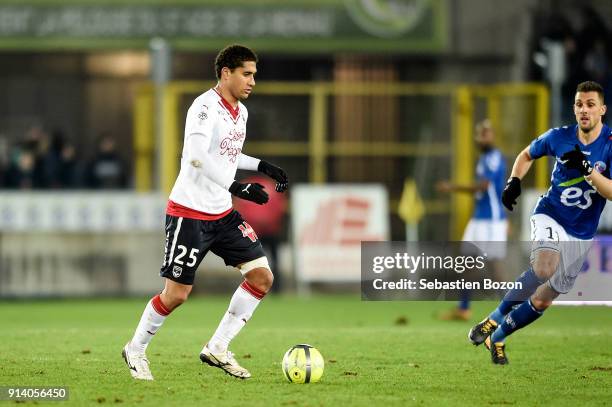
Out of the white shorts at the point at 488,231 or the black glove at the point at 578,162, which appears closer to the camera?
the black glove at the point at 578,162

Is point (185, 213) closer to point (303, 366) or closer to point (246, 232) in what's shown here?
point (246, 232)

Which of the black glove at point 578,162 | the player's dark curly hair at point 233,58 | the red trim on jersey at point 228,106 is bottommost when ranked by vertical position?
the black glove at point 578,162

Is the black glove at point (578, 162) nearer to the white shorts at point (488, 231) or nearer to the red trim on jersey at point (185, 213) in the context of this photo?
the red trim on jersey at point (185, 213)

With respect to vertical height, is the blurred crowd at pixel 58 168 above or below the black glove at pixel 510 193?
below

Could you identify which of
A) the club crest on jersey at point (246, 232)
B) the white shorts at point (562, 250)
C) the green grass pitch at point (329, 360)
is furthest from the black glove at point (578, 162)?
the club crest on jersey at point (246, 232)

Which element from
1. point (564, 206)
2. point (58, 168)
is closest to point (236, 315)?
point (564, 206)

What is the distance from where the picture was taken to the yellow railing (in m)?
22.6

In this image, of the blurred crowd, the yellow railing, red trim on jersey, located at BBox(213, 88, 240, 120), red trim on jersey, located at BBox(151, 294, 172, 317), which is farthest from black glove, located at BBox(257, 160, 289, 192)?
the blurred crowd

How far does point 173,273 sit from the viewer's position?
413 inches

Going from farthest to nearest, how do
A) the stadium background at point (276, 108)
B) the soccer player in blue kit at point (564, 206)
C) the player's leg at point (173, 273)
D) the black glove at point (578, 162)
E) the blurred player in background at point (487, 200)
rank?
1. the stadium background at point (276, 108)
2. the blurred player in background at point (487, 200)
3. the soccer player in blue kit at point (564, 206)
4. the black glove at point (578, 162)
5. the player's leg at point (173, 273)

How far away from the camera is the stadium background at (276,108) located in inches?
854

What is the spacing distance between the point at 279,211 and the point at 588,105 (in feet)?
36.0

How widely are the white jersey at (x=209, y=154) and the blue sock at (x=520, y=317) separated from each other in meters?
2.71

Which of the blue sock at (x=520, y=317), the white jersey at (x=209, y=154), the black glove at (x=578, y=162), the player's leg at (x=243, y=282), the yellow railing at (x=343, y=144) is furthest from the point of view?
the yellow railing at (x=343, y=144)
